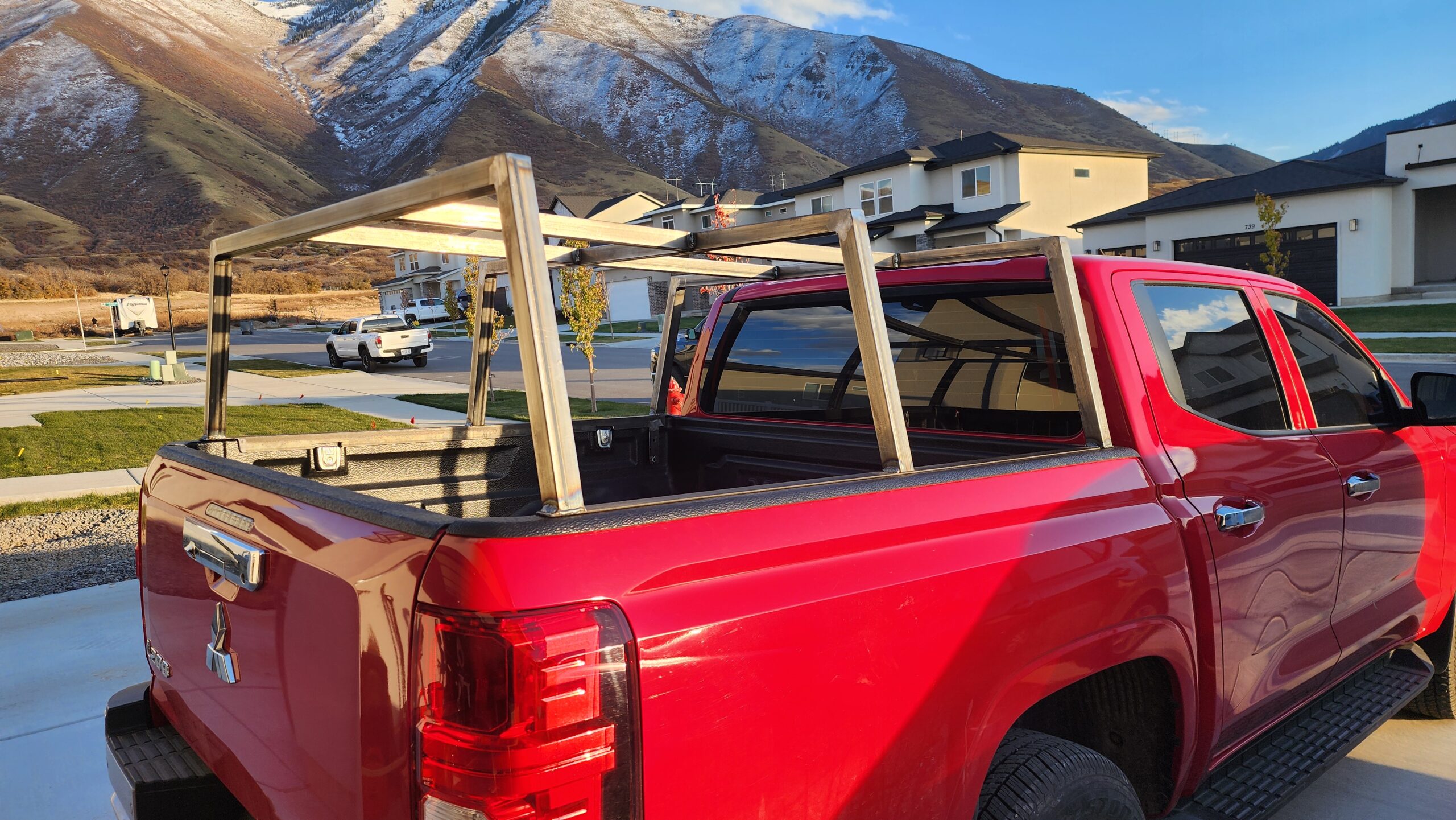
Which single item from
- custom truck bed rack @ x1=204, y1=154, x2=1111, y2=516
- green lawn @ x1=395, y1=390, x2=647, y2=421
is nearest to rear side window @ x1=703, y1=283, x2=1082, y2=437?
custom truck bed rack @ x1=204, y1=154, x2=1111, y2=516

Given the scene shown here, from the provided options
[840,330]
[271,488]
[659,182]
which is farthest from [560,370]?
[659,182]

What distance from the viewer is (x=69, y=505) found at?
854cm

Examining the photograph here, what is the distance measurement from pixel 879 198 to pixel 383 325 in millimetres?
28552

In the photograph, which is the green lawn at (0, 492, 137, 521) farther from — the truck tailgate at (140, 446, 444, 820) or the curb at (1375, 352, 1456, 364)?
the curb at (1375, 352, 1456, 364)

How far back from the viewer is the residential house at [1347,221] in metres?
31.9

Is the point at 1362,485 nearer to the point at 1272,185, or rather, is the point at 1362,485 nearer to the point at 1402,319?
the point at 1402,319

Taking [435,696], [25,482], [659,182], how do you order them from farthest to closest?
1. [659,182]
2. [25,482]
3. [435,696]

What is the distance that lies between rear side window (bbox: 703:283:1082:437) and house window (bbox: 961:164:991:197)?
45.1 meters

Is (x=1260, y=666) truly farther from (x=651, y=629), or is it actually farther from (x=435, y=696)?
(x=435, y=696)

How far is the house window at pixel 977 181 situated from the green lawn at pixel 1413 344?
88.3 feet

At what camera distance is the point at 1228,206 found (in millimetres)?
34406

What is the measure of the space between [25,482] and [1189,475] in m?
10.7

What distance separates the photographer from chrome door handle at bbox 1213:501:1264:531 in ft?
7.98

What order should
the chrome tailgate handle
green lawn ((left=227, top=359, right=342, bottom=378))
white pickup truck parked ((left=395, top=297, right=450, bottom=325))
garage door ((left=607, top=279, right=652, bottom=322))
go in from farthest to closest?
white pickup truck parked ((left=395, top=297, right=450, bottom=325))
garage door ((left=607, top=279, right=652, bottom=322))
green lawn ((left=227, top=359, right=342, bottom=378))
the chrome tailgate handle
